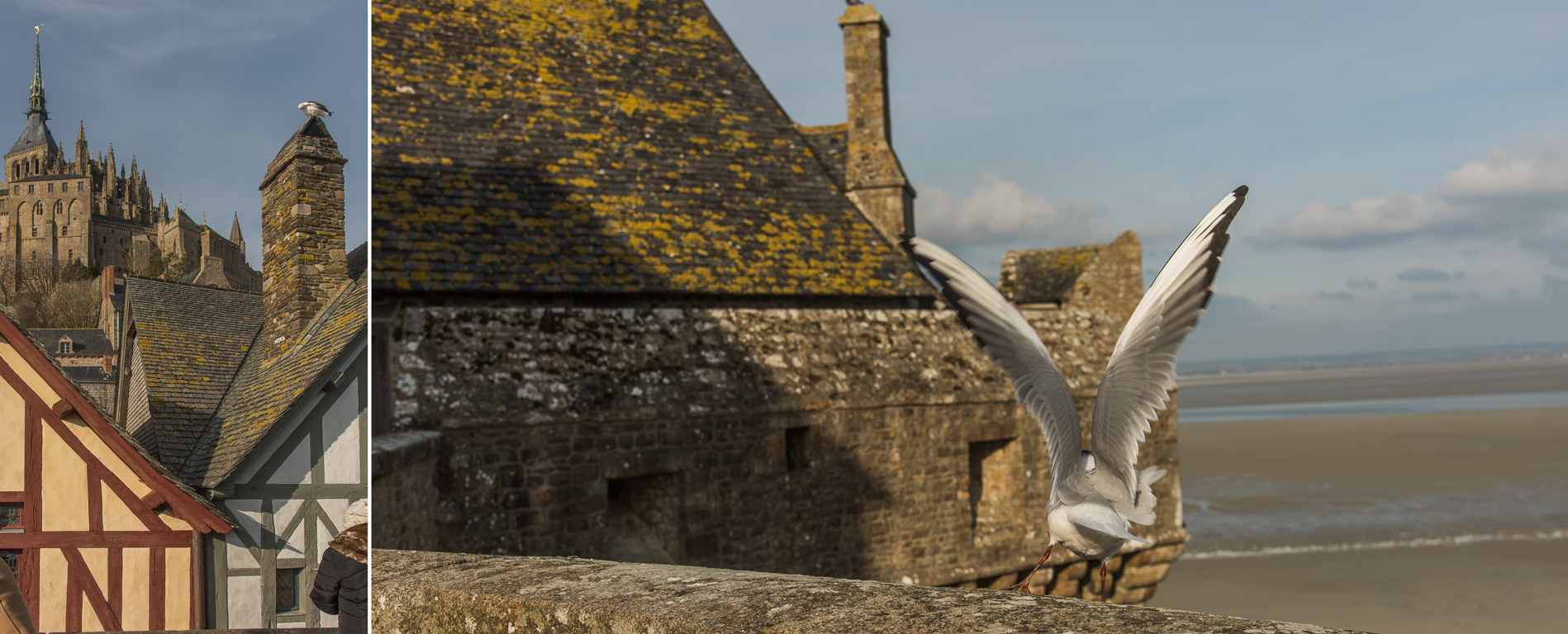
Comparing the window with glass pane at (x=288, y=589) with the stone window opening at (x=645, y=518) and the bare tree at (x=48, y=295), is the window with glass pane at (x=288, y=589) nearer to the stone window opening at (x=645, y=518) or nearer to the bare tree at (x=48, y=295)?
the bare tree at (x=48, y=295)

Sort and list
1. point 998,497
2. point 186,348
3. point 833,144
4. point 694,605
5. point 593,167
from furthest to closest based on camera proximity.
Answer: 1. point 833,144
2. point 593,167
3. point 998,497
4. point 186,348
5. point 694,605

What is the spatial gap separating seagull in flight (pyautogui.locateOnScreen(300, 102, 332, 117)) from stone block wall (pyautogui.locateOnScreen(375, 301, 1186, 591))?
3727mm

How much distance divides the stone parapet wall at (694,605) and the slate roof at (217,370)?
0.45 m

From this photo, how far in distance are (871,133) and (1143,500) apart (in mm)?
10822

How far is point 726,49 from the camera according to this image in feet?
37.0

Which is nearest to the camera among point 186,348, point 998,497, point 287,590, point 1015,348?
point 287,590

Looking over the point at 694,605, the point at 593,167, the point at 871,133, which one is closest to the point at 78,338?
the point at 694,605

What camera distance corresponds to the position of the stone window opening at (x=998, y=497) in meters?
8.80

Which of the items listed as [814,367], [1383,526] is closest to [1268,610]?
[1383,526]

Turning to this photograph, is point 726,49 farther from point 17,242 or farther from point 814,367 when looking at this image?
point 17,242

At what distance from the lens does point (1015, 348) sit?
2.36 metres

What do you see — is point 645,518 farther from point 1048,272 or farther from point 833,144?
point 1048,272

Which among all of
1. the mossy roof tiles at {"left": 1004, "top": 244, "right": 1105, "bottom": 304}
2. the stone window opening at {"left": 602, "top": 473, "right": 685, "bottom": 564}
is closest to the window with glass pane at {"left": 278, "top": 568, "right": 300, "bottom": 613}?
the stone window opening at {"left": 602, "top": 473, "right": 685, "bottom": 564}

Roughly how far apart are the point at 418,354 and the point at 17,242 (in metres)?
4.73
